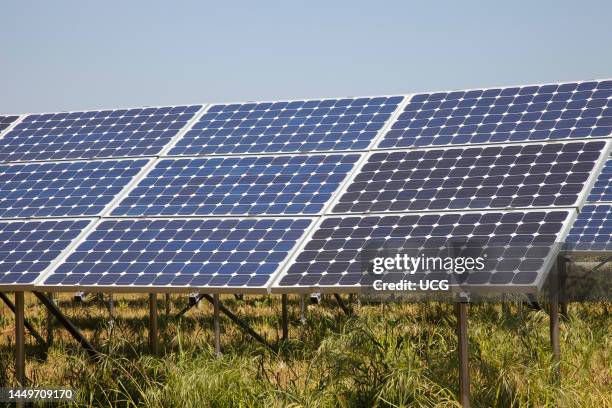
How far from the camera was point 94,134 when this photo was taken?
66.0ft

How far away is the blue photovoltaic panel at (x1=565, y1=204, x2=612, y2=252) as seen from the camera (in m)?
24.8

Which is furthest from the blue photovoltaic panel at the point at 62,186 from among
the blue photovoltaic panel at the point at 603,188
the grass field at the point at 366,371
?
the blue photovoltaic panel at the point at 603,188

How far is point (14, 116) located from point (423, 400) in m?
12.5

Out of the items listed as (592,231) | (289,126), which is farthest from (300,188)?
(592,231)

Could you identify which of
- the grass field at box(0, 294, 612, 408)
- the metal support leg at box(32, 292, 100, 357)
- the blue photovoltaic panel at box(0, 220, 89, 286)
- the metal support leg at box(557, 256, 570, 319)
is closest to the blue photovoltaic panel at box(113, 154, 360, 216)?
the blue photovoltaic panel at box(0, 220, 89, 286)

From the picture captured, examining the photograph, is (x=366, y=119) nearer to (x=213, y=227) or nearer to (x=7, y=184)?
(x=213, y=227)

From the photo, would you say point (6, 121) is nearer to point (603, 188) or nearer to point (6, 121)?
point (6, 121)

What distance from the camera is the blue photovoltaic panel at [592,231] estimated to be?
24.8 m

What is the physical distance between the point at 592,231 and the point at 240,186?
1202 cm

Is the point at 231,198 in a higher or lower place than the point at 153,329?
higher

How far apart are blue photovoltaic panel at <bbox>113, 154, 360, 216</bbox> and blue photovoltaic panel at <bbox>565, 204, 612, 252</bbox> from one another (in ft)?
32.3

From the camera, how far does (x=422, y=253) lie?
13500 millimetres

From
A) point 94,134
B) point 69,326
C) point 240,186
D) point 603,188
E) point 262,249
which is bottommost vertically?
point 603,188

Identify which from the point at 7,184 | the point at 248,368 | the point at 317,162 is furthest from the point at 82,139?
the point at 248,368
